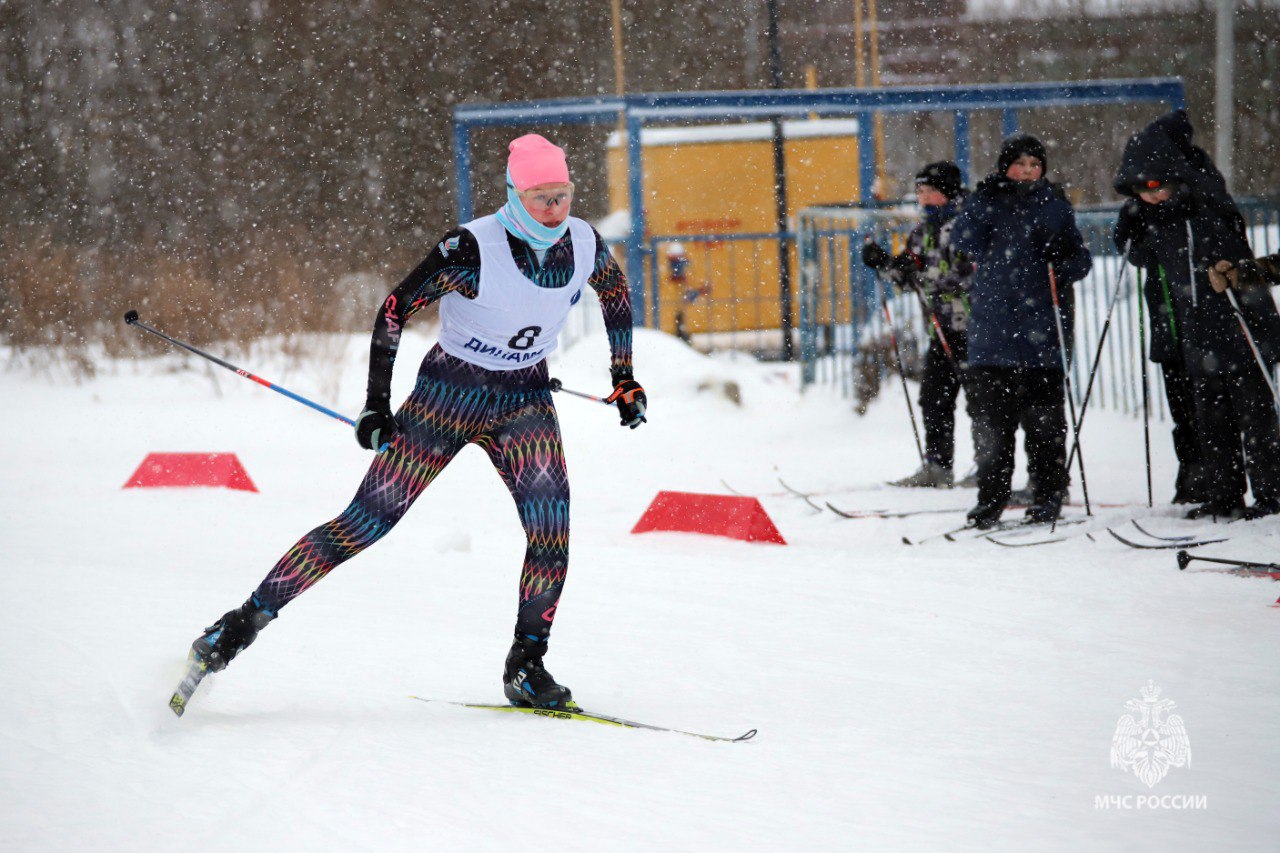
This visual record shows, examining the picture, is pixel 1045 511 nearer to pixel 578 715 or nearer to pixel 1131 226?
pixel 1131 226

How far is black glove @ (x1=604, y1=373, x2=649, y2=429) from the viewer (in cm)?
413

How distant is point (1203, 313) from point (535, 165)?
12.5ft

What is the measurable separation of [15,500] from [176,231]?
15947mm

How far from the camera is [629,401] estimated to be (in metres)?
4.16

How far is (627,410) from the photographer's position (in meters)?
4.14

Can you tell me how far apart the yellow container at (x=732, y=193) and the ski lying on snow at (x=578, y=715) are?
38.0 ft

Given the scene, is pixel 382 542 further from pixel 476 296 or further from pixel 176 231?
pixel 176 231

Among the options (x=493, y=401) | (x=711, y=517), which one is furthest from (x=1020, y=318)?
(x=493, y=401)

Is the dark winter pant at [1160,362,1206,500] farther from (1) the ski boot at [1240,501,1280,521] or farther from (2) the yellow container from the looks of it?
(2) the yellow container

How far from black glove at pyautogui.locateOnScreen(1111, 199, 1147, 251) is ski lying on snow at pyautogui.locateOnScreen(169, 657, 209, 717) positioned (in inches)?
188

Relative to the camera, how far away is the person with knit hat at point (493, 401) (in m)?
3.78

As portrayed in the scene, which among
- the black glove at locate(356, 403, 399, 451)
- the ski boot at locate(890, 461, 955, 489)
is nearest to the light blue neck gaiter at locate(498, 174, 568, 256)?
the black glove at locate(356, 403, 399, 451)

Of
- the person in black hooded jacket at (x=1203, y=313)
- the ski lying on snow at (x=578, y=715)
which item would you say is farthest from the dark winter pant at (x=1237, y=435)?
the ski lying on snow at (x=578, y=715)

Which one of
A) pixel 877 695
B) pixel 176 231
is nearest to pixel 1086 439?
pixel 877 695
